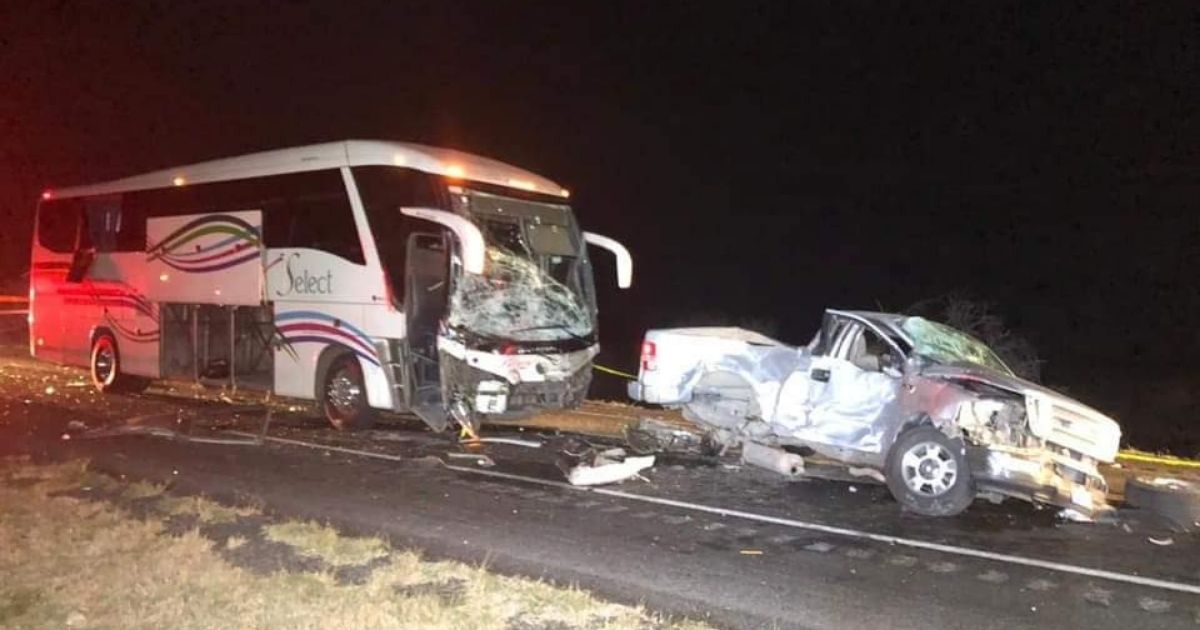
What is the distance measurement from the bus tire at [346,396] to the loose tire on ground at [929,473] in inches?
264

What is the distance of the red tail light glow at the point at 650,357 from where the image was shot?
11234 millimetres

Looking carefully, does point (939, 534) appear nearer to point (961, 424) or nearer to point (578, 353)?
point (961, 424)

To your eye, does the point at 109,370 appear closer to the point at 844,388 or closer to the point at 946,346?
the point at 844,388

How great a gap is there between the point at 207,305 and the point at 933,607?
477 inches

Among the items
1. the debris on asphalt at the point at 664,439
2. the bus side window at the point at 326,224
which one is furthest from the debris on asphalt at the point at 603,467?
the bus side window at the point at 326,224

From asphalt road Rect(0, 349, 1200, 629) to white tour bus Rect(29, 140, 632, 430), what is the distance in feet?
3.30

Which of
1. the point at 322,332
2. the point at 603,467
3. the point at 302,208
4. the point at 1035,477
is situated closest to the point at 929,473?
the point at 1035,477

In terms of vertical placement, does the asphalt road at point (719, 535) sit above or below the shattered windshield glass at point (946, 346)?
below

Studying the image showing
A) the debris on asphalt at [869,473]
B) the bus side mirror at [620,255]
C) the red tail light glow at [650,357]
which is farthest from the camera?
the bus side mirror at [620,255]

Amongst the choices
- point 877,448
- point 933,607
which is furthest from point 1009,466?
point 933,607

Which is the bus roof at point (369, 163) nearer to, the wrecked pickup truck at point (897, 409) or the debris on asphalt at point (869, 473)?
the wrecked pickup truck at point (897, 409)

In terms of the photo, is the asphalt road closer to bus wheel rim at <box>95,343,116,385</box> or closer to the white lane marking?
the white lane marking

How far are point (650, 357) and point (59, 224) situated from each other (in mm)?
12673

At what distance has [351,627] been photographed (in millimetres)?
5211
